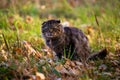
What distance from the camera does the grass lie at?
5.75 m

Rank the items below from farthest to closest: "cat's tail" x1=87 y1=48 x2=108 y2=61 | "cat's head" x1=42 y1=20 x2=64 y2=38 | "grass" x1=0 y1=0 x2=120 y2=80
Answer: "cat's head" x1=42 y1=20 x2=64 y2=38 < "cat's tail" x1=87 y1=48 x2=108 y2=61 < "grass" x1=0 y1=0 x2=120 y2=80

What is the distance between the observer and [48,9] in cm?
1336

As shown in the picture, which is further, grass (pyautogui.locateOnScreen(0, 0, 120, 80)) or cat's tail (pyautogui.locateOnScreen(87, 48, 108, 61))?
cat's tail (pyautogui.locateOnScreen(87, 48, 108, 61))

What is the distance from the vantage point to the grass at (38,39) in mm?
5754

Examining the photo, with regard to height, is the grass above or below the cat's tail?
above

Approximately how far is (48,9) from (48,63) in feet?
23.9

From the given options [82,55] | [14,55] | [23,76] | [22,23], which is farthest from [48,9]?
[23,76]

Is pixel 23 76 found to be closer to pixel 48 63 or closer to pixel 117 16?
pixel 48 63

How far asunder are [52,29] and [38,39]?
5.11 ft

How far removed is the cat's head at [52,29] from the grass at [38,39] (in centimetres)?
34

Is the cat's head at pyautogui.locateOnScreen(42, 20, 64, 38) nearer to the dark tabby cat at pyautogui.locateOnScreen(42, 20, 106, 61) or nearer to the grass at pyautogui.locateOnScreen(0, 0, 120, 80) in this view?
the dark tabby cat at pyautogui.locateOnScreen(42, 20, 106, 61)

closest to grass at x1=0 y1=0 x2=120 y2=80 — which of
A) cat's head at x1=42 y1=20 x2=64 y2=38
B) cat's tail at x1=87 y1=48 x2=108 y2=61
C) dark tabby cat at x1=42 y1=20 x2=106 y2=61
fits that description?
cat's tail at x1=87 y1=48 x2=108 y2=61

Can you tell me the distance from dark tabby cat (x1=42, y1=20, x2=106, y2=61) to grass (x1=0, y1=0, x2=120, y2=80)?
0.23 meters

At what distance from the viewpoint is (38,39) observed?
28.0 ft
